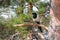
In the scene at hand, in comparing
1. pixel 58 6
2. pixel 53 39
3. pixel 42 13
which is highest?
pixel 58 6

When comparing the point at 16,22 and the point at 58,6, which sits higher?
the point at 58,6

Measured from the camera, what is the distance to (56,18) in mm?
1146

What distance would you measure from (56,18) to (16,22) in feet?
1.74

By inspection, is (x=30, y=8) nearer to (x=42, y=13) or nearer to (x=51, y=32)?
(x=42, y=13)

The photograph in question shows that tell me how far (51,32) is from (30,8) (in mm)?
1034

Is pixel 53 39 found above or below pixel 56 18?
below

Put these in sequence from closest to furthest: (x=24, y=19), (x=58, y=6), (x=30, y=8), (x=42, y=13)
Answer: (x=58, y=6) < (x=24, y=19) < (x=42, y=13) < (x=30, y=8)

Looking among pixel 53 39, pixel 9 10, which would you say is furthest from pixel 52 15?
pixel 9 10

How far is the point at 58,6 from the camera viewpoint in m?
1.12

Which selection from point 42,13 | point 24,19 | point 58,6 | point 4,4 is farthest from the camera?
point 4,4

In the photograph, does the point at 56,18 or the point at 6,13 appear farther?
the point at 6,13

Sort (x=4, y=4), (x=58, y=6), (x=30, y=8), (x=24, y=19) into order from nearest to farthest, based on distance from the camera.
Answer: (x=58, y=6)
(x=24, y=19)
(x=30, y=8)
(x=4, y=4)

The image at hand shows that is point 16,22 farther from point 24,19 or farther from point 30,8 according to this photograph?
point 30,8

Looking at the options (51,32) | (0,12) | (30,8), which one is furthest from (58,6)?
(0,12)
